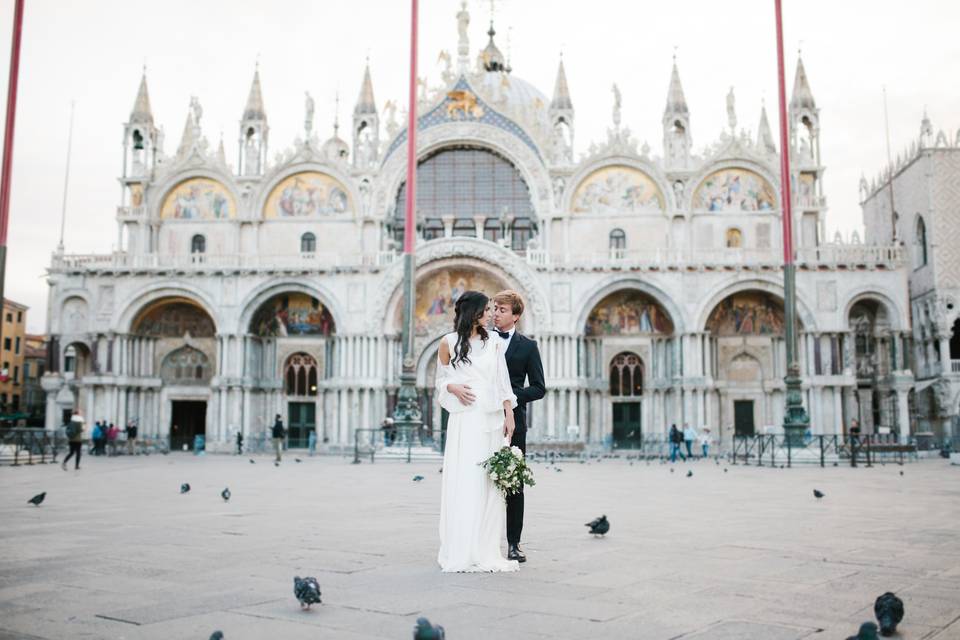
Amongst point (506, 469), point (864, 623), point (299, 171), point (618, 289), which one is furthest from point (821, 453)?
point (299, 171)

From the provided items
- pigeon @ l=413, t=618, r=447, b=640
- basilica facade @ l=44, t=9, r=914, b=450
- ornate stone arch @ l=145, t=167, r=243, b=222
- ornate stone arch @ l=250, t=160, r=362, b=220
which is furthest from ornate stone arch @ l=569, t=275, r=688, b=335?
pigeon @ l=413, t=618, r=447, b=640

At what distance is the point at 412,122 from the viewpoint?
25.8 meters

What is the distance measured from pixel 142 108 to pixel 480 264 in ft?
58.6

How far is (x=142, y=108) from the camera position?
1657 inches

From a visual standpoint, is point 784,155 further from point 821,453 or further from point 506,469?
point 506,469

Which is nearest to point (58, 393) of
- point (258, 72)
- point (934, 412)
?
point (258, 72)

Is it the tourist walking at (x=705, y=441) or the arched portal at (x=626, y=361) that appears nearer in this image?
the tourist walking at (x=705, y=441)

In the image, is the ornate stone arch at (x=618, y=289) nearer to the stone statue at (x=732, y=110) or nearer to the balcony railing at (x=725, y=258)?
the balcony railing at (x=725, y=258)

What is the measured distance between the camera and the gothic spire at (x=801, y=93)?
4019 centimetres

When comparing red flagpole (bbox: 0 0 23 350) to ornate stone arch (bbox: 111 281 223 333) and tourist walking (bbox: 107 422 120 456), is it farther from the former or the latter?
ornate stone arch (bbox: 111 281 223 333)

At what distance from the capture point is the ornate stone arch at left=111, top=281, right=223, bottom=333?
3853 cm

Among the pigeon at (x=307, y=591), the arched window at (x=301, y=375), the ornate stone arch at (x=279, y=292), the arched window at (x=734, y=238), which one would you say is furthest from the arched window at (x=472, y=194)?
the pigeon at (x=307, y=591)

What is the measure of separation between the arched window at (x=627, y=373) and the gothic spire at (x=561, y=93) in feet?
38.6

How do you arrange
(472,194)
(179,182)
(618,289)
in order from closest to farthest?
(618,289), (472,194), (179,182)
